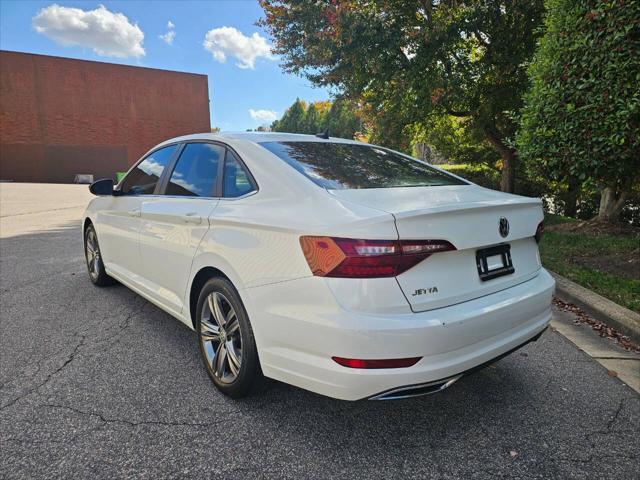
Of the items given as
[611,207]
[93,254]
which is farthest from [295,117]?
[93,254]

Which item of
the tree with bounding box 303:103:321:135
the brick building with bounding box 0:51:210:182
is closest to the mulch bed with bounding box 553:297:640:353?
the brick building with bounding box 0:51:210:182

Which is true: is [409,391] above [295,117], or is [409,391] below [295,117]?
below

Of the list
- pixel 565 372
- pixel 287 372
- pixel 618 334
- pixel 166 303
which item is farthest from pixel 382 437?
pixel 618 334

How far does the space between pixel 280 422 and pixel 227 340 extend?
1.87ft

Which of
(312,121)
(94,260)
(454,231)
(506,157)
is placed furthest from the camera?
(312,121)

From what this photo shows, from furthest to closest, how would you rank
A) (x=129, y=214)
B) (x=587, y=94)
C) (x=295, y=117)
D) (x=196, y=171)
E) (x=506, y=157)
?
(x=295, y=117)
(x=506, y=157)
(x=587, y=94)
(x=129, y=214)
(x=196, y=171)

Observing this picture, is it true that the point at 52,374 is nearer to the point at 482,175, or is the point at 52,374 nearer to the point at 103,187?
the point at 103,187

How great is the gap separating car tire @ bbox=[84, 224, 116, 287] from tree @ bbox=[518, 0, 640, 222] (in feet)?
17.0

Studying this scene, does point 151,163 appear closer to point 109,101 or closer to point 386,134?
point 386,134

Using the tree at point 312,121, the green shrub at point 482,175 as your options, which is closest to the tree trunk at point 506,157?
the green shrub at point 482,175

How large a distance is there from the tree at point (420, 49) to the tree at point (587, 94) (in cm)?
338

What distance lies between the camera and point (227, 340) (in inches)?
102

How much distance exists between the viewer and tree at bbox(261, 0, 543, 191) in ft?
28.4

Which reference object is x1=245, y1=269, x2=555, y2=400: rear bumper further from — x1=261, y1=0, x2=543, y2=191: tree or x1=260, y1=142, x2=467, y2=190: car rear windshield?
x1=261, y1=0, x2=543, y2=191: tree
